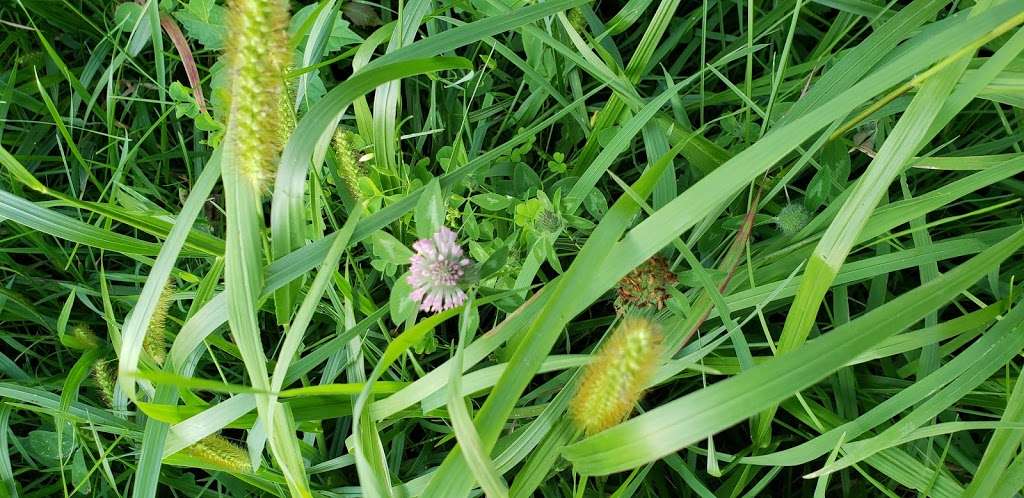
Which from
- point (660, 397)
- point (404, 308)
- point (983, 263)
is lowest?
point (983, 263)

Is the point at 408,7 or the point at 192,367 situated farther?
the point at 192,367

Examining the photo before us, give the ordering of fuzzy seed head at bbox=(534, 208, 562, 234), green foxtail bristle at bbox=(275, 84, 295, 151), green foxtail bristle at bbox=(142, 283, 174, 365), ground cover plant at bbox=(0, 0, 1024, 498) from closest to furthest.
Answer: ground cover plant at bbox=(0, 0, 1024, 498) → green foxtail bristle at bbox=(275, 84, 295, 151) → fuzzy seed head at bbox=(534, 208, 562, 234) → green foxtail bristle at bbox=(142, 283, 174, 365)

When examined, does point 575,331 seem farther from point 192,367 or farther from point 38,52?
point 38,52

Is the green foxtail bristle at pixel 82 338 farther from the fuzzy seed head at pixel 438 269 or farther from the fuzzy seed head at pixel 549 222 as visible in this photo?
the fuzzy seed head at pixel 549 222

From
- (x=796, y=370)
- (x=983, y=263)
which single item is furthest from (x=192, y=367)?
(x=983, y=263)

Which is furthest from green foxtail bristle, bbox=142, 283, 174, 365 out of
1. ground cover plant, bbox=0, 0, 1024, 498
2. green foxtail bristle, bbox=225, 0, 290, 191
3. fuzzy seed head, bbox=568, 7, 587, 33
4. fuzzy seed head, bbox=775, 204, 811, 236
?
fuzzy seed head, bbox=775, 204, 811, 236

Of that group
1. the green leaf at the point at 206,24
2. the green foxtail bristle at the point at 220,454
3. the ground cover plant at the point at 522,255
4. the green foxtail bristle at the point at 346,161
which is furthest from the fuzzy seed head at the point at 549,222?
the green leaf at the point at 206,24

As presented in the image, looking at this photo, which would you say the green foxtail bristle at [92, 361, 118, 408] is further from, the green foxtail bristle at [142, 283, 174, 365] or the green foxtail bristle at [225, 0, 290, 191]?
the green foxtail bristle at [225, 0, 290, 191]
